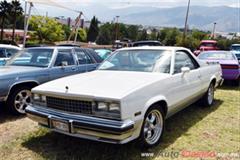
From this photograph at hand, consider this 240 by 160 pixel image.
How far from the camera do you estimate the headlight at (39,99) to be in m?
4.38

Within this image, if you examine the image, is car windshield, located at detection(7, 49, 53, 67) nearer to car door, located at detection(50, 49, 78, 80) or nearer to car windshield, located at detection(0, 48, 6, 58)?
car door, located at detection(50, 49, 78, 80)

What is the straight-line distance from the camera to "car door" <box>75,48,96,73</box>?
7.35m

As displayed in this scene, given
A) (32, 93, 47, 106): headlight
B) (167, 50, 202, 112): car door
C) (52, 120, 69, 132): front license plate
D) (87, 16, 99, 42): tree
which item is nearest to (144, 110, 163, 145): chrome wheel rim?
(167, 50, 202, 112): car door

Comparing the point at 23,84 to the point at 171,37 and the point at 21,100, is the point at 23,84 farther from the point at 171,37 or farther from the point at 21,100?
the point at 171,37

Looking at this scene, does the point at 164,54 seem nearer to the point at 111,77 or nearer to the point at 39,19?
the point at 111,77

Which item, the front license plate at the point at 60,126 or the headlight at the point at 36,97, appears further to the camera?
the headlight at the point at 36,97

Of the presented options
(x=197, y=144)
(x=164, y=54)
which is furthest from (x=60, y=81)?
(x=197, y=144)

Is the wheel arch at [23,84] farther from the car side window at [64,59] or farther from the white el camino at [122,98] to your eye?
the white el camino at [122,98]

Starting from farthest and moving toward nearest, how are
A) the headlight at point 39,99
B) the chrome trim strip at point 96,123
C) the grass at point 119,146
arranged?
the headlight at point 39,99
the grass at point 119,146
the chrome trim strip at point 96,123

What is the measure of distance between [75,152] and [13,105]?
2.40 metres

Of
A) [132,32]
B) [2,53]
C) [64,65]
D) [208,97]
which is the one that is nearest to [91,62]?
[64,65]

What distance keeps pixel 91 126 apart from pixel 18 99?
2971 mm

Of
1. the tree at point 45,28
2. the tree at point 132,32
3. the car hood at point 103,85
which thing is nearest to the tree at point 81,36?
the tree at point 45,28

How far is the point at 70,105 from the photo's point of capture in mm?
4031
